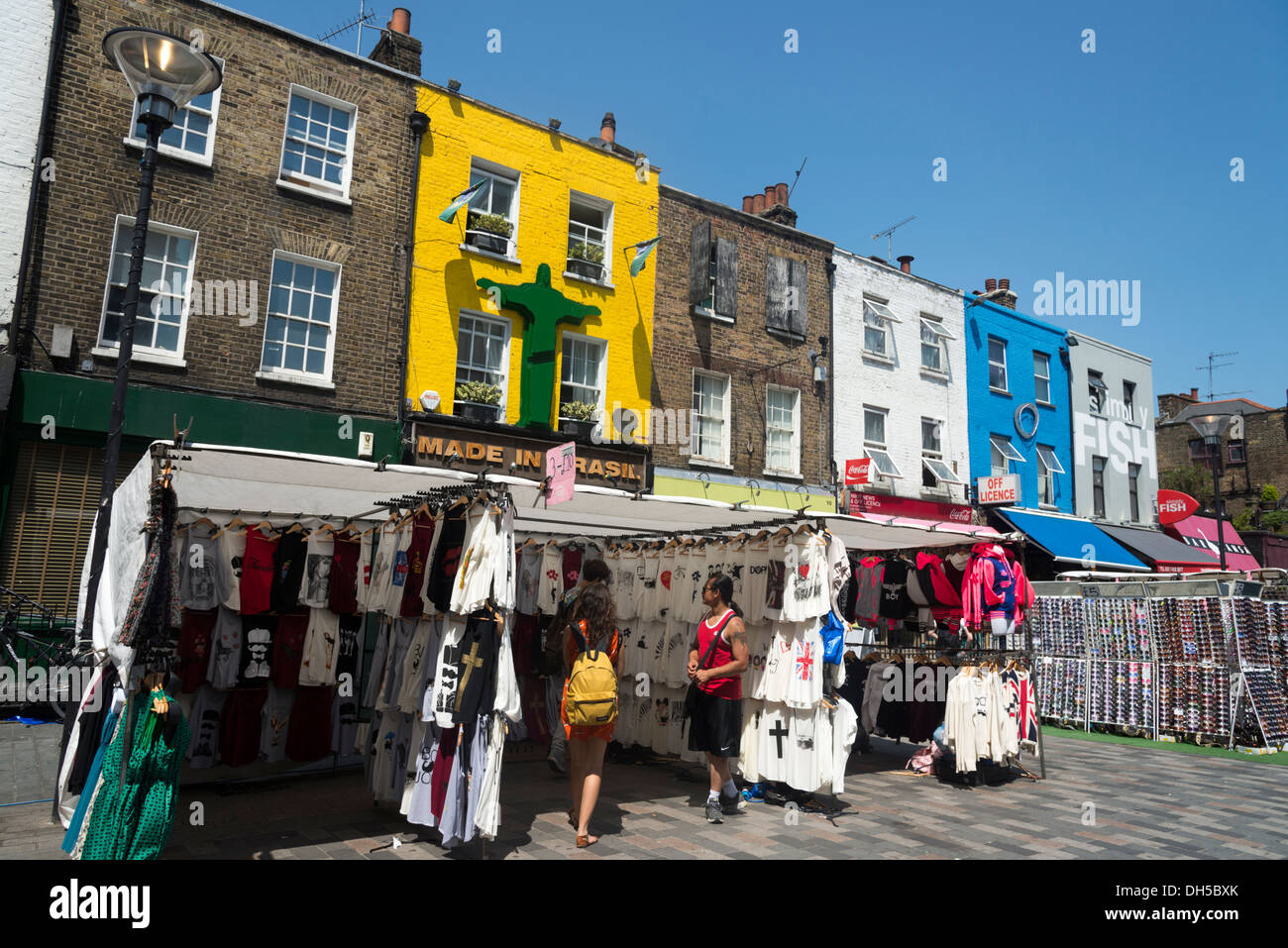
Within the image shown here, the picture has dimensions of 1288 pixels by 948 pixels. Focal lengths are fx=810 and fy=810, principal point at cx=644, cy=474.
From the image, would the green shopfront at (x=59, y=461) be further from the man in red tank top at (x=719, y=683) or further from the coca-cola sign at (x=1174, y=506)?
the coca-cola sign at (x=1174, y=506)

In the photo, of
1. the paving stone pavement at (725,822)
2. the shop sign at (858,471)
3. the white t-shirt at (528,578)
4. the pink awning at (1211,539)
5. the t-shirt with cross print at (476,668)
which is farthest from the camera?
the pink awning at (1211,539)

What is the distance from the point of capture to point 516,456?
49.7 ft

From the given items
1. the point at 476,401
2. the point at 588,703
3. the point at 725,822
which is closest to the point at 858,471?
the point at 476,401

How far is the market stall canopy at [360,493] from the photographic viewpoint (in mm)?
6391

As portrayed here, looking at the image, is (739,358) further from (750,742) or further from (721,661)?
(721,661)

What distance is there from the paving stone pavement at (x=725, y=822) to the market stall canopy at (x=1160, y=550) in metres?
16.5

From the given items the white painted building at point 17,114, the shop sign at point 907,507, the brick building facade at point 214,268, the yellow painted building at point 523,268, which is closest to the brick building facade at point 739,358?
the yellow painted building at point 523,268

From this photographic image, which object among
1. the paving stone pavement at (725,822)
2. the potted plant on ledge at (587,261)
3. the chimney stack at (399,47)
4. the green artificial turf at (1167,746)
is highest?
the chimney stack at (399,47)

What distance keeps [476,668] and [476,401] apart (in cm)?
983

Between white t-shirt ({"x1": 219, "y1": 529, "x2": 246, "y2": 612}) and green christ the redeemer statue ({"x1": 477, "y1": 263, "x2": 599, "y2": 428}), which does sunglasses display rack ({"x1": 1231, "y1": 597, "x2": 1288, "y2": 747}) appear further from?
white t-shirt ({"x1": 219, "y1": 529, "x2": 246, "y2": 612})

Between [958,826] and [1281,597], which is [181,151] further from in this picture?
[1281,597]

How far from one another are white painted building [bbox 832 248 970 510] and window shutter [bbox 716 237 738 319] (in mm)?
3322

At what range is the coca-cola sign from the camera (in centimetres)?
2611

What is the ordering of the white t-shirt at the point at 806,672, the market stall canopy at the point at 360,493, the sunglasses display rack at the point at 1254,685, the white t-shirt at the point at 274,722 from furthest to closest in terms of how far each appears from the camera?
the sunglasses display rack at the point at 1254,685
the white t-shirt at the point at 274,722
the white t-shirt at the point at 806,672
the market stall canopy at the point at 360,493
